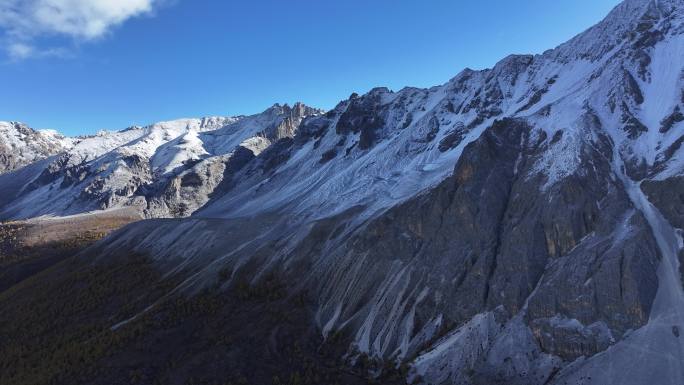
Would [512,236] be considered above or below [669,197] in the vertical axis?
above

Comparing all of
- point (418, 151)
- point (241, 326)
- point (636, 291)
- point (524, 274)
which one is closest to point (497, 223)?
point (524, 274)

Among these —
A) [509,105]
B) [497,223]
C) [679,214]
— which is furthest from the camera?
[509,105]

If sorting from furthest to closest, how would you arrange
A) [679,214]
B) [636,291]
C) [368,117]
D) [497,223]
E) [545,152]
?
[368,117] < [545,152] < [497,223] < [679,214] < [636,291]

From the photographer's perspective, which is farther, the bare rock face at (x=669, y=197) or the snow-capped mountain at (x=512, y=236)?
the bare rock face at (x=669, y=197)

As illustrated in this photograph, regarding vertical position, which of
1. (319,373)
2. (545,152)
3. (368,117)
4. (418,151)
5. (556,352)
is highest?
(368,117)

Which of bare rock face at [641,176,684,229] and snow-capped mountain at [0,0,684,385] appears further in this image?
bare rock face at [641,176,684,229]

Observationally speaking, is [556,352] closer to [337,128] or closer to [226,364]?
[226,364]

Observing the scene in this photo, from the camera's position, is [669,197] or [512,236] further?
[512,236]

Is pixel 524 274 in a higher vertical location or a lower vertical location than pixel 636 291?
higher
